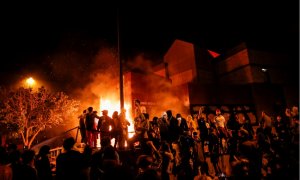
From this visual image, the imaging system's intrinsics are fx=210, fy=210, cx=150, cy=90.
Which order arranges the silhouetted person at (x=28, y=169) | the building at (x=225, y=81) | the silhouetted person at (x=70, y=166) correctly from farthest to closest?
the building at (x=225, y=81)
the silhouetted person at (x=28, y=169)
the silhouetted person at (x=70, y=166)

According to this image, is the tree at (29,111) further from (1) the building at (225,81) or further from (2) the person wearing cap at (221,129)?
(2) the person wearing cap at (221,129)

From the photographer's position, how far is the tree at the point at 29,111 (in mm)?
19109

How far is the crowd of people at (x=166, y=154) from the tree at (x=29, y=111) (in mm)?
12334

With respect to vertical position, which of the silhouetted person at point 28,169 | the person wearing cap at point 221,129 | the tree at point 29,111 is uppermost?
the tree at point 29,111

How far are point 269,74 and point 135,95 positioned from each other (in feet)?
49.8

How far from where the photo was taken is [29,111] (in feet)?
65.9

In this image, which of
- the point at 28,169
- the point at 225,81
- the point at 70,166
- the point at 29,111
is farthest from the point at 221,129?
the point at 29,111

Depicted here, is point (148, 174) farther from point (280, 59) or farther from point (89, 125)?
point (280, 59)

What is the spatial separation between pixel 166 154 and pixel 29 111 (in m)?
17.3

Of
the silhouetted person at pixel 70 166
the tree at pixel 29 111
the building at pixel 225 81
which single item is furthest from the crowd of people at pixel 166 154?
the tree at pixel 29 111

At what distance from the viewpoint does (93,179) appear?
15.0 ft

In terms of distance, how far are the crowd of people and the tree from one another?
12.3 metres

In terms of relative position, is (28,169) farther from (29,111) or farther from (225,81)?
(225,81)

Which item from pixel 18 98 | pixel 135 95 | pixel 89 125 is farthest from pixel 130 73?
pixel 89 125
